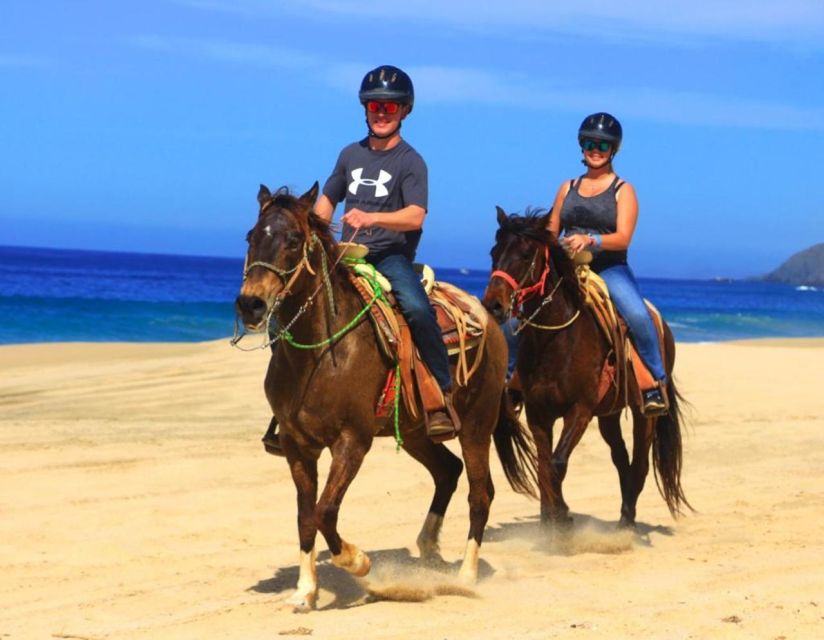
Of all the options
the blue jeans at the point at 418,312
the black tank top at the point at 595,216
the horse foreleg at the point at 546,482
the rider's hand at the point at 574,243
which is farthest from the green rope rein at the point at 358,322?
the black tank top at the point at 595,216

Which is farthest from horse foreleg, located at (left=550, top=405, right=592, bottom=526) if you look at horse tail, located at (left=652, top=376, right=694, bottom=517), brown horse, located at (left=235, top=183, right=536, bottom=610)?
brown horse, located at (left=235, top=183, right=536, bottom=610)

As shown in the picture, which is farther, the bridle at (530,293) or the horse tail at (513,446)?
the horse tail at (513,446)

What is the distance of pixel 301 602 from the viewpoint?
7172 millimetres

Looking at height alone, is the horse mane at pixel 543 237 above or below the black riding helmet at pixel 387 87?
below

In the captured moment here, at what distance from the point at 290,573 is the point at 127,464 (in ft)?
13.4

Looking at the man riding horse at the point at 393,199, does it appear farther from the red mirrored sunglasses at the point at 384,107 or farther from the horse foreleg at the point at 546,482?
the horse foreleg at the point at 546,482

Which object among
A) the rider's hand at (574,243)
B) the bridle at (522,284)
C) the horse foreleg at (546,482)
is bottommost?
the horse foreleg at (546,482)

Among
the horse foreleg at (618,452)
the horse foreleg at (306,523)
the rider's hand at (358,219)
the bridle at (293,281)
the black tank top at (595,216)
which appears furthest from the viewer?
the horse foreleg at (618,452)

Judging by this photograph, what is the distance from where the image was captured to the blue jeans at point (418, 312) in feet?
25.2

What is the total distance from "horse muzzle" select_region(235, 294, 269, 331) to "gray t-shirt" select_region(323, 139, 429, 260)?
1.28 meters

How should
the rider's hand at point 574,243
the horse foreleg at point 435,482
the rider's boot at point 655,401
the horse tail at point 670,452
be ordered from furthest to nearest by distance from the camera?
the horse tail at point 670,452, the rider's boot at point 655,401, the rider's hand at point 574,243, the horse foreleg at point 435,482

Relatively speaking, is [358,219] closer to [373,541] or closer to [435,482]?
[435,482]

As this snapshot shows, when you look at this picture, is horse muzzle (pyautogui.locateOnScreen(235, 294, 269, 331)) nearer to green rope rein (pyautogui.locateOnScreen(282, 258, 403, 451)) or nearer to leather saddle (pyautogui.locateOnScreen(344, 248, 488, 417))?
green rope rein (pyautogui.locateOnScreen(282, 258, 403, 451))

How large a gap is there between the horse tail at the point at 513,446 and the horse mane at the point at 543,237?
33.7 inches
